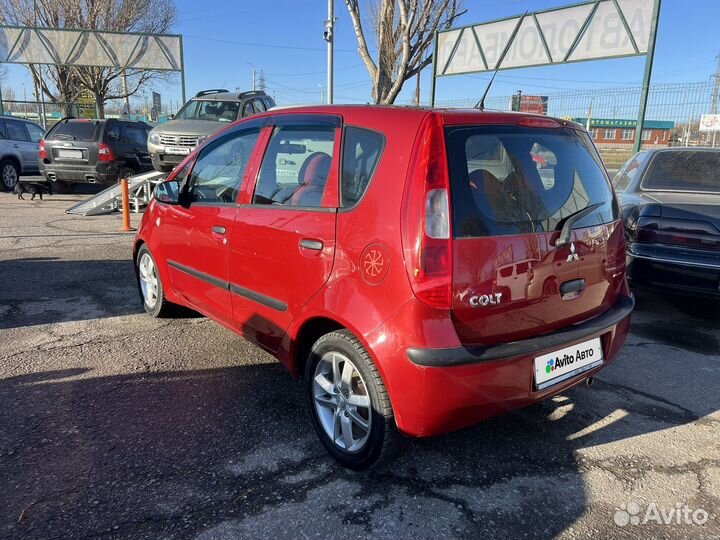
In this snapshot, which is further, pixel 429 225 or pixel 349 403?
pixel 349 403

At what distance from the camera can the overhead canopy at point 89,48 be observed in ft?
60.5

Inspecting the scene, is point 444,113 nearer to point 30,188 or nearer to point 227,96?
point 227,96

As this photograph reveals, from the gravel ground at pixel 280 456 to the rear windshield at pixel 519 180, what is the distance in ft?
4.00

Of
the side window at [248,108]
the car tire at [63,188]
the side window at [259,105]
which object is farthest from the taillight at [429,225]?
the car tire at [63,188]

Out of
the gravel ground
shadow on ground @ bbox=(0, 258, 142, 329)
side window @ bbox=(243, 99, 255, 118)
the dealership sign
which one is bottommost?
the gravel ground

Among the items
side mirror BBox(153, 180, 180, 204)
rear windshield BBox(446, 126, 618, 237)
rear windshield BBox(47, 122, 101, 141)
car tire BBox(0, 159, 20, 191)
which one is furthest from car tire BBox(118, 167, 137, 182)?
rear windshield BBox(446, 126, 618, 237)

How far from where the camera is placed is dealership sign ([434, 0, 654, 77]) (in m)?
11.0

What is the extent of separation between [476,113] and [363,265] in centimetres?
91

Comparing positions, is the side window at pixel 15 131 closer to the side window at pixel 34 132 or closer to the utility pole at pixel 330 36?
the side window at pixel 34 132

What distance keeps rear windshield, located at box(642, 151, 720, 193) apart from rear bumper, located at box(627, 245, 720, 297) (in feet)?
3.22

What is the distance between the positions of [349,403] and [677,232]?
3.44 metres

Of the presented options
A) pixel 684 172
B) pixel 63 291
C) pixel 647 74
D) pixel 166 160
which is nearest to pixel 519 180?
pixel 684 172

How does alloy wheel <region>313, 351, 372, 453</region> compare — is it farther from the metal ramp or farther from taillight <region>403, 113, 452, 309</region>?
the metal ramp

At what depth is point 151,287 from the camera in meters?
4.69
